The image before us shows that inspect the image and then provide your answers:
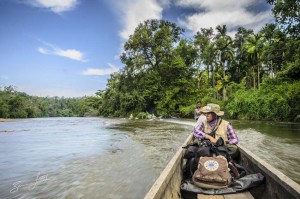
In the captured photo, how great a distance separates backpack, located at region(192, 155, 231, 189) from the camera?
3.12 m

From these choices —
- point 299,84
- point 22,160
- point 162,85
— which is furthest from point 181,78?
point 22,160

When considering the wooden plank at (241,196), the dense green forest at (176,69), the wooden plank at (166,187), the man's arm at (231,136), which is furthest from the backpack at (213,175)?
the dense green forest at (176,69)

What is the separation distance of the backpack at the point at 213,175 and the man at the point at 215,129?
3.66 feet

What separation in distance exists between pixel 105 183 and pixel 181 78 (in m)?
31.7

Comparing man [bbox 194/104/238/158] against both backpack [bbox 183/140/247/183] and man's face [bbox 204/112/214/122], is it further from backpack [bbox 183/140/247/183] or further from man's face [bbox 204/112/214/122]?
backpack [bbox 183/140/247/183]

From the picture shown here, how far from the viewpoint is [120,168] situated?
6.33 meters

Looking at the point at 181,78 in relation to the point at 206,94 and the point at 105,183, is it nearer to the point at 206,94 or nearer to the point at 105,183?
the point at 206,94

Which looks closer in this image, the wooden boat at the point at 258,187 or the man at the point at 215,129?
the wooden boat at the point at 258,187

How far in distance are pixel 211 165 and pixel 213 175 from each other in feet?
0.44

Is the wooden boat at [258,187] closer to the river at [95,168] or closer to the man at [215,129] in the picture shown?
the man at [215,129]

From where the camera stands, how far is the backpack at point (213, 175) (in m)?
3.12

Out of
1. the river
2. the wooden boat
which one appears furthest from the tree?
the wooden boat

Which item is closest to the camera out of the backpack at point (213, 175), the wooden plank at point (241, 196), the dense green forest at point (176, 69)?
the wooden plank at point (241, 196)

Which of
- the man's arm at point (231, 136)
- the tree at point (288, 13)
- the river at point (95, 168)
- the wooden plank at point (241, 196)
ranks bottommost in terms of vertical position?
the river at point (95, 168)
